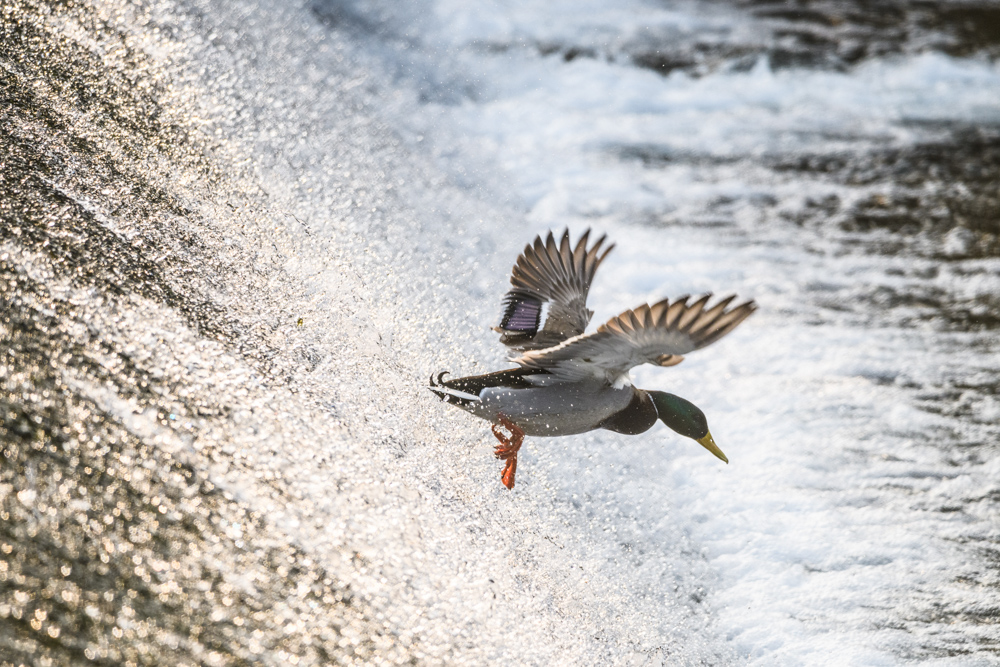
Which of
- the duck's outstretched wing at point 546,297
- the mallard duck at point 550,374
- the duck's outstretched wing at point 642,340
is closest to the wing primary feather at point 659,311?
the duck's outstretched wing at point 642,340

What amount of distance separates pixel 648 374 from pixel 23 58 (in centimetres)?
295

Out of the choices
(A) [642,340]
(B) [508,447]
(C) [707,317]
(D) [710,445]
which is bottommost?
(B) [508,447]

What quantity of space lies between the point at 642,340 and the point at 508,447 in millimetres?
790

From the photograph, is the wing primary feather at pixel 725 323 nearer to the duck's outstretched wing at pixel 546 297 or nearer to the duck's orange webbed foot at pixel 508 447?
the duck's outstretched wing at pixel 546 297

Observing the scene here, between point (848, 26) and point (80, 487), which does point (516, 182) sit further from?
point (848, 26)

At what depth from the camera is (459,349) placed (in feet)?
10.8

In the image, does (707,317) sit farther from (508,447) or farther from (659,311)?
(508,447)

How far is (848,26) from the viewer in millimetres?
6844

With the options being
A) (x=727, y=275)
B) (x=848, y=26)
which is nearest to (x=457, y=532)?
(x=727, y=275)

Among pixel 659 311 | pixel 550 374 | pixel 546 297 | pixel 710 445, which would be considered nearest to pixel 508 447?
pixel 550 374

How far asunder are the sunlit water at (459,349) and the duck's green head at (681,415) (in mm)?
305

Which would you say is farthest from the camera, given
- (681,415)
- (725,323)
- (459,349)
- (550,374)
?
(459,349)

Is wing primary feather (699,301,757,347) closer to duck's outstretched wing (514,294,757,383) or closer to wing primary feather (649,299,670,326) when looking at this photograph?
duck's outstretched wing (514,294,757,383)

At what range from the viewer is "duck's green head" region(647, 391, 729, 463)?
10.3 feet
